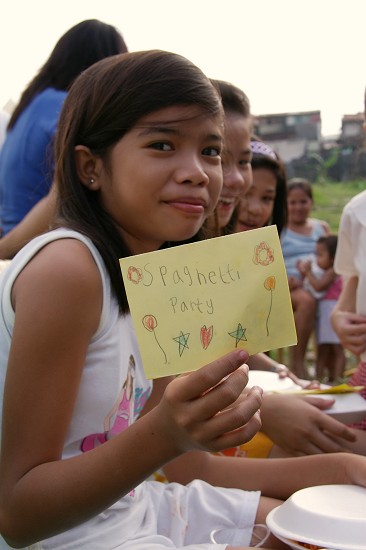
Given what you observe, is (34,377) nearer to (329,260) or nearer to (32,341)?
(32,341)

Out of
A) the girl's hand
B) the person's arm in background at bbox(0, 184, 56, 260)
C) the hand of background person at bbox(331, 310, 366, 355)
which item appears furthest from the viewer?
the hand of background person at bbox(331, 310, 366, 355)

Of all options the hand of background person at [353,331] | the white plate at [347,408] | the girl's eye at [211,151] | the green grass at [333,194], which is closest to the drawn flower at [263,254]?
the girl's eye at [211,151]

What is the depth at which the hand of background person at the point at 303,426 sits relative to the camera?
5.14 feet

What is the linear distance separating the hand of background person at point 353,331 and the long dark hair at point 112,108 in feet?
3.16

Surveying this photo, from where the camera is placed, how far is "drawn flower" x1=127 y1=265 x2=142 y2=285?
0.94 m

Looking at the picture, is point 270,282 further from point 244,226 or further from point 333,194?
point 333,194

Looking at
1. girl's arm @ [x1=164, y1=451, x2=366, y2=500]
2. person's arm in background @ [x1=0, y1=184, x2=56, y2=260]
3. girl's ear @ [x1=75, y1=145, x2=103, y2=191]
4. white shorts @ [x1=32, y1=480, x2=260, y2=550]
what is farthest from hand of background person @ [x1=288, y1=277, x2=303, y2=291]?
girl's ear @ [x1=75, y1=145, x2=103, y2=191]

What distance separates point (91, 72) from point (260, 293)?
58 centimetres

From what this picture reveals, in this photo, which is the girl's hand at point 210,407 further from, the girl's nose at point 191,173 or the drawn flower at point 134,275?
the girl's nose at point 191,173

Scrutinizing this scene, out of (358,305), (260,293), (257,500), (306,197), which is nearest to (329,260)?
(306,197)

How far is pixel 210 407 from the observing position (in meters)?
0.91

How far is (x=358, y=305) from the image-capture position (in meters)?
2.13

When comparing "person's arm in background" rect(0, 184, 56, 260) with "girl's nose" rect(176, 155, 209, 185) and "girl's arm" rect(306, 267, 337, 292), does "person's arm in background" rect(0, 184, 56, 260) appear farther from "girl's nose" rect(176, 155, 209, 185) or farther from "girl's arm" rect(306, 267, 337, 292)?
"girl's arm" rect(306, 267, 337, 292)

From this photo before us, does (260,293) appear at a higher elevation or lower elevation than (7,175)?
higher
